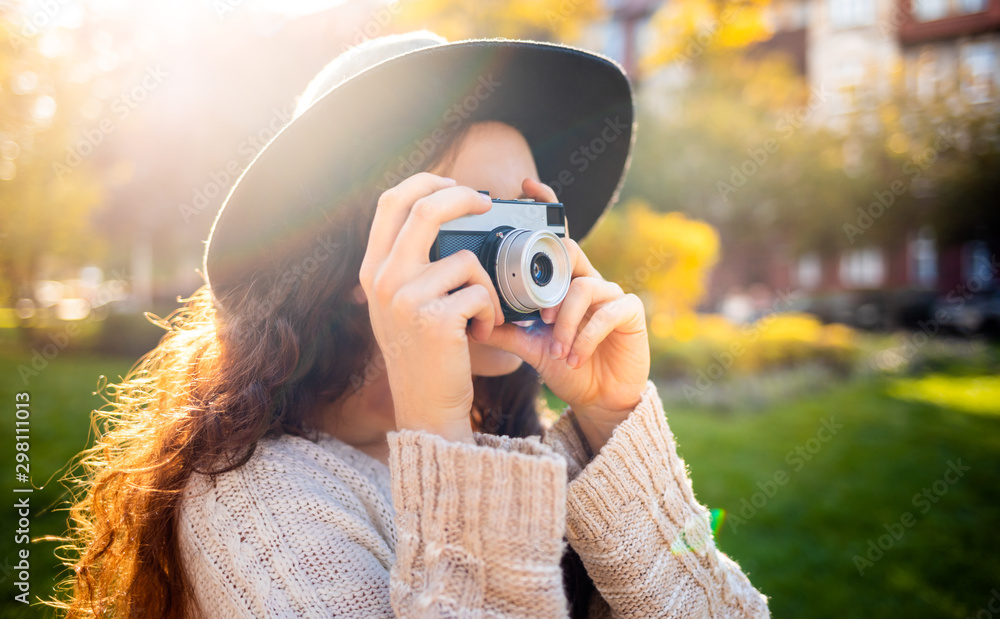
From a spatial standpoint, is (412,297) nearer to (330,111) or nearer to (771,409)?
(330,111)

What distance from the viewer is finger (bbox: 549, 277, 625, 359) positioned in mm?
1190

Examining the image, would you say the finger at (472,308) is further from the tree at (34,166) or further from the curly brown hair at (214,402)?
the tree at (34,166)

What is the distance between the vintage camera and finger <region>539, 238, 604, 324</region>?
25 millimetres

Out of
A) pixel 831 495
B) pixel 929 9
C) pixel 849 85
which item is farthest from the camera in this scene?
pixel 929 9

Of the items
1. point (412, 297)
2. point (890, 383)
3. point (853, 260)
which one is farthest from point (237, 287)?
point (853, 260)

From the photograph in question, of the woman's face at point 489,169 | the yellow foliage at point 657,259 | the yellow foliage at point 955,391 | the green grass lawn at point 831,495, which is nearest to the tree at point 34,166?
the green grass lawn at point 831,495

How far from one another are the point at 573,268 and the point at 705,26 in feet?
30.5

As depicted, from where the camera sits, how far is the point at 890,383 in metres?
7.89

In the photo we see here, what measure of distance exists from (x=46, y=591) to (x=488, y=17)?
22.6 feet

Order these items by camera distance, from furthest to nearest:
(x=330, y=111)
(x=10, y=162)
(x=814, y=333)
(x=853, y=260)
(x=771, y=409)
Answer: (x=853, y=260), (x=814, y=333), (x=771, y=409), (x=10, y=162), (x=330, y=111)
